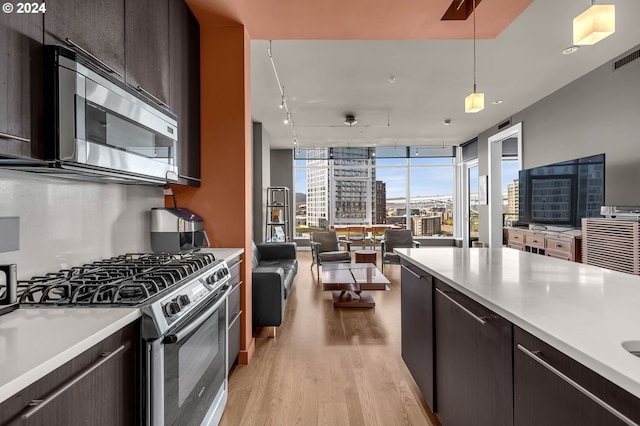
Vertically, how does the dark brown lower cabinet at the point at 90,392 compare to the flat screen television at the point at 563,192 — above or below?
below

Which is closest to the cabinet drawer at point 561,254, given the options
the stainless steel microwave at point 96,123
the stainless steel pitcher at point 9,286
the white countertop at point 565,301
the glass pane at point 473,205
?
the white countertop at point 565,301

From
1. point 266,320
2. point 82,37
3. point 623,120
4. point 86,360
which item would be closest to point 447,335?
point 86,360

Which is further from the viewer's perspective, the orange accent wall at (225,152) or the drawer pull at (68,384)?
the orange accent wall at (225,152)

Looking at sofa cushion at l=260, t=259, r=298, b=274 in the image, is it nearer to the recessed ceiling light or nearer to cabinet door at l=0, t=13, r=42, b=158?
cabinet door at l=0, t=13, r=42, b=158

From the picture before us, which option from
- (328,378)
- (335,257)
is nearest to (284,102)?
(335,257)

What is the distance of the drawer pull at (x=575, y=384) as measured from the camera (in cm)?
66

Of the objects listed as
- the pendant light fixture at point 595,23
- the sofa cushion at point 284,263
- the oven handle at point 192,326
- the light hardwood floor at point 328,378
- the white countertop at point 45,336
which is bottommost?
the light hardwood floor at point 328,378

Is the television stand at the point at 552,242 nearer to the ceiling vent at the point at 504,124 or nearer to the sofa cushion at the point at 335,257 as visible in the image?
the ceiling vent at the point at 504,124

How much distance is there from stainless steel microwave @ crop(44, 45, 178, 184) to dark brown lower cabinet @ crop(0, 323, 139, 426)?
0.70m

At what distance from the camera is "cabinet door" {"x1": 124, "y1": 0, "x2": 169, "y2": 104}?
66.2 inches

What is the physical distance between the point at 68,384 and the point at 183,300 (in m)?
0.55

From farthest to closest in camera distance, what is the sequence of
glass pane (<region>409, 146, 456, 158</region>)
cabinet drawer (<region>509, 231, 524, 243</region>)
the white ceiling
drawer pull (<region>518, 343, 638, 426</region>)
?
1. glass pane (<region>409, 146, 456, 158</region>)
2. cabinet drawer (<region>509, 231, 524, 243</region>)
3. the white ceiling
4. drawer pull (<region>518, 343, 638, 426</region>)

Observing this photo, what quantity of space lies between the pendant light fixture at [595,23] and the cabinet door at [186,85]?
8.08 feet

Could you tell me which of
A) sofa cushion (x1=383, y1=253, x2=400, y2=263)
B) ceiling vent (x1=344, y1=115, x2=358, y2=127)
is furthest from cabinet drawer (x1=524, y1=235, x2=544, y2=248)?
ceiling vent (x1=344, y1=115, x2=358, y2=127)
